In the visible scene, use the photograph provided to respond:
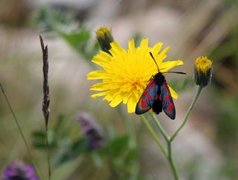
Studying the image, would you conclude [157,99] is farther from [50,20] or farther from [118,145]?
[50,20]

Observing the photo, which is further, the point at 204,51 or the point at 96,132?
the point at 204,51

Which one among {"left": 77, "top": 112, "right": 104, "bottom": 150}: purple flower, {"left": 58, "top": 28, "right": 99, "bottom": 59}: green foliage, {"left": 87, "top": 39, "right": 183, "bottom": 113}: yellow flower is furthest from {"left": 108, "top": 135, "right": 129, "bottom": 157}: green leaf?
{"left": 87, "top": 39, "right": 183, "bottom": 113}: yellow flower

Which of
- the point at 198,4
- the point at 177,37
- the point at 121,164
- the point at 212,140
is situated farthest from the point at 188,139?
the point at 121,164

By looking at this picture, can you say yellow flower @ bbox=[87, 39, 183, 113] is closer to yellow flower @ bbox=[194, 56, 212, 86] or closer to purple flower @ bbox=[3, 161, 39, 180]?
yellow flower @ bbox=[194, 56, 212, 86]

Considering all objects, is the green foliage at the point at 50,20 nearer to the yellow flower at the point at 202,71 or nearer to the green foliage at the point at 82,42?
the green foliage at the point at 82,42

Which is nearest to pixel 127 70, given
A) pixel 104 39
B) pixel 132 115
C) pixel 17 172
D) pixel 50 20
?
pixel 104 39

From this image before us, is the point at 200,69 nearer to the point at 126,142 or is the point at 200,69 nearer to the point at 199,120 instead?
the point at 126,142
